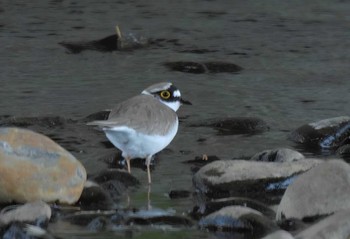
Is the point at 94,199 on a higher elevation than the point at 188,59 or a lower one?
higher

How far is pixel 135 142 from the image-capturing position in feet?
30.5

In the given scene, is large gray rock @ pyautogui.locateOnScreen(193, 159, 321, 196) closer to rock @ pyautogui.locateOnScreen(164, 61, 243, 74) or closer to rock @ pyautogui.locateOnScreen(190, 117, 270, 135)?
rock @ pyautogui.locateOnScreen(190, 117, 270, 135)

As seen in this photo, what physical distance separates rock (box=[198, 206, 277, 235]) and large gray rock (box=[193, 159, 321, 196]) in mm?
964

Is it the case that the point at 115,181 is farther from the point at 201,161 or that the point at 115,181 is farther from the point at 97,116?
the point at 97,116

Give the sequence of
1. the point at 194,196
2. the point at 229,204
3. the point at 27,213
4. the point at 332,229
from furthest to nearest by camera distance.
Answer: the point at 194,196 → the point at 229,204 → the point at 27,213 → the point at 332,229

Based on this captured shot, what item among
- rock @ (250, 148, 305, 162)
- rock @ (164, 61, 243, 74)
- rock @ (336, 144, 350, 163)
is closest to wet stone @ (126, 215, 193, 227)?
rock @ (250, 148, 305, 162)

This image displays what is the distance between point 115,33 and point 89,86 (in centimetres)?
268

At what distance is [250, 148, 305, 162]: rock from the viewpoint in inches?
370

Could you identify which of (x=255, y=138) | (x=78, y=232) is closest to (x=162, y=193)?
(x=78, y=232)

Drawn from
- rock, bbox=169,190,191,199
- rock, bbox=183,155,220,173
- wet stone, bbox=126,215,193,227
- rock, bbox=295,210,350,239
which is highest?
rock, bbox=295,210,350,239

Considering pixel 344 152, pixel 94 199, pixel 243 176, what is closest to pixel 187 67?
pixel 344 152

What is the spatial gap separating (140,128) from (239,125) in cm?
195

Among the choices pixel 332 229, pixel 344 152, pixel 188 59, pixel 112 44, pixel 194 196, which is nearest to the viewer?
pixel 332 229

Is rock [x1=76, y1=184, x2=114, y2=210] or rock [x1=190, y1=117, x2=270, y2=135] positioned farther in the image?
rock [x1=190, y1=117, x2=270, y2=135]
